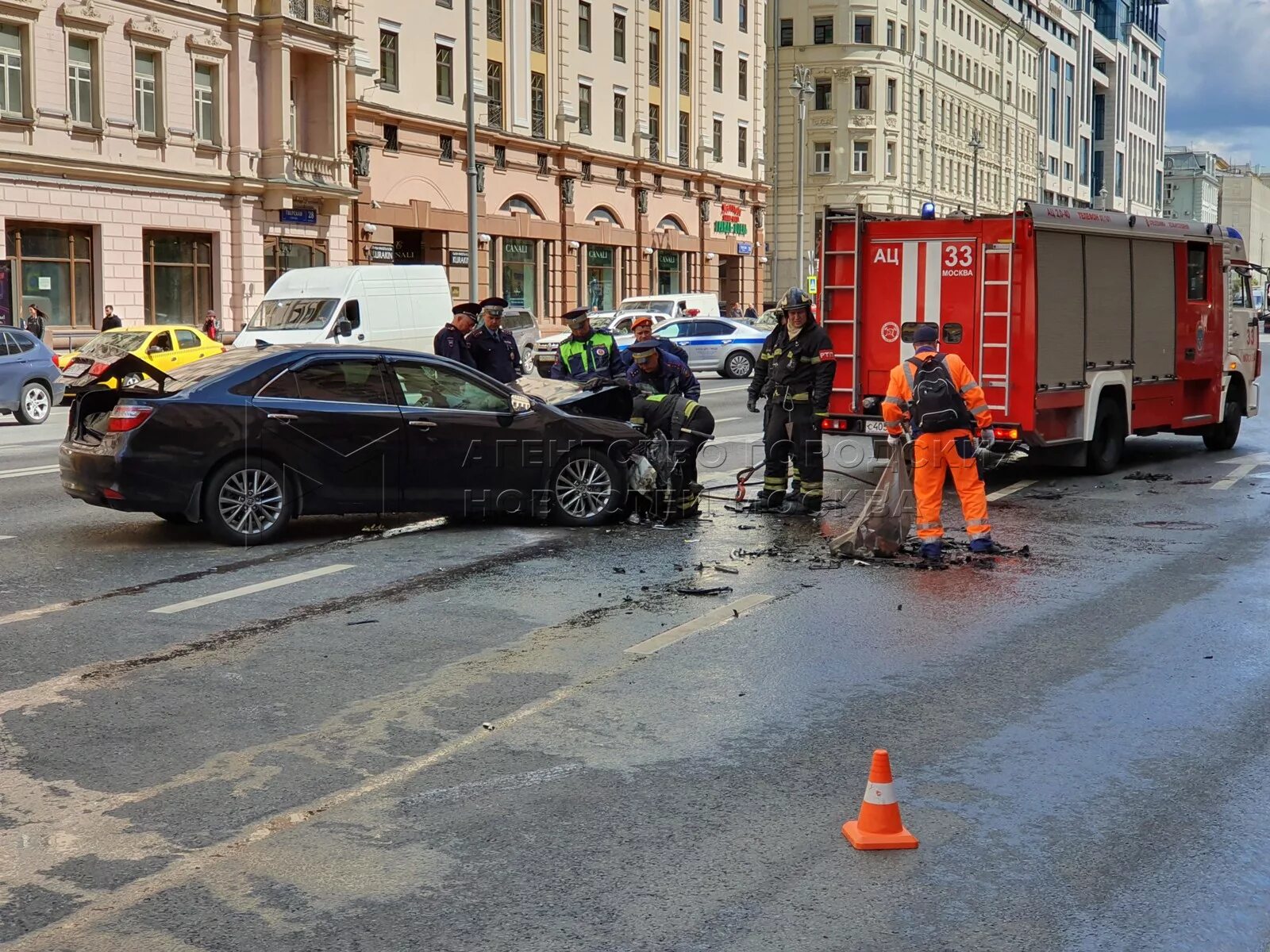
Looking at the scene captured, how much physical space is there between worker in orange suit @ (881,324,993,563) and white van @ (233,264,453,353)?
59.0ft

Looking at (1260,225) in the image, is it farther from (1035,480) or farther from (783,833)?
(783,833)

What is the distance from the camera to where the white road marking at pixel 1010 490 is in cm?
1405

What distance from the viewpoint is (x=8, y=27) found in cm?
3105

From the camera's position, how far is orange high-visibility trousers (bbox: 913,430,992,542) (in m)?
10.6

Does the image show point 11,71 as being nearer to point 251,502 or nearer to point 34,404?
point 34,404

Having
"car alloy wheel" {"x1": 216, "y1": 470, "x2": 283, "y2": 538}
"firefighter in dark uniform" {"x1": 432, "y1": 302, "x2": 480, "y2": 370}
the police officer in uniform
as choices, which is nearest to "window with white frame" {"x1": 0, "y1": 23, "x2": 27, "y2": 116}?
"firefighter in dark uniform" {"x1": 432, "y1": 302, "x2": 480, "y2": 370}

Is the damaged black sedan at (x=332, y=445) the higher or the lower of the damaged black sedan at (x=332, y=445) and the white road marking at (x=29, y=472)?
the higher

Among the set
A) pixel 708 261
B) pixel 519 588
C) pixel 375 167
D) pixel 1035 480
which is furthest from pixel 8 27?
pixel 708 261

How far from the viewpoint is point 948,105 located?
276 ft

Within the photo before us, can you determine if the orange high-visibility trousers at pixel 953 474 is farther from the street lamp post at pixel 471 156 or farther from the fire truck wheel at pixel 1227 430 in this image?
the street lamp post at pixel 471 156

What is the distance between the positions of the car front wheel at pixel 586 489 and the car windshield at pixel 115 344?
16167 mm

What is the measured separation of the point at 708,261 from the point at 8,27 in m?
33.7

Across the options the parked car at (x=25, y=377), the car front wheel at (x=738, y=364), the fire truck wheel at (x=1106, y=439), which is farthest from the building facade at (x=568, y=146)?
the fire truck wheel at (x=1106, y=439)

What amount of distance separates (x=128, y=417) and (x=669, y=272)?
49083 millimetres
